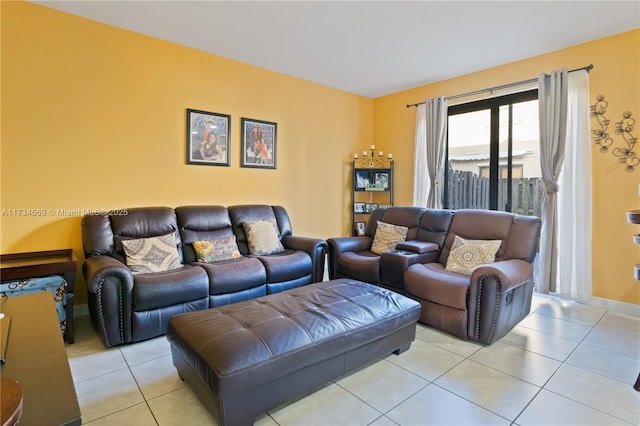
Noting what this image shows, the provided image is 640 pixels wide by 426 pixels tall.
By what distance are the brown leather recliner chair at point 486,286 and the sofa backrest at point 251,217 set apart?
5.47ft

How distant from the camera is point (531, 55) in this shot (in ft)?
12.0

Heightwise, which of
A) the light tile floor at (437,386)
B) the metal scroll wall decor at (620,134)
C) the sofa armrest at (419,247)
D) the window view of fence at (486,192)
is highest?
the metal scroll wall decor at (620,134)

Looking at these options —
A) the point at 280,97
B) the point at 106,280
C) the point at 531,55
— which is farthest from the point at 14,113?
the point at 531,55

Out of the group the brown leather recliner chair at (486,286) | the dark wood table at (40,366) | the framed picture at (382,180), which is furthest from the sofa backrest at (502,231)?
the dark wood table at (40,366)

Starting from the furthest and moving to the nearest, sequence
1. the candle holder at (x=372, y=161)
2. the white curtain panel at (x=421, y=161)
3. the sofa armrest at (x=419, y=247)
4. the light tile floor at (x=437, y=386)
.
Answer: the candle holder at (x=372, y=161)
the white curtain panel at (x=421, y=161)
the sofa armrest at (x=419, y=247)
the light tile floor at (x=437, y=386)

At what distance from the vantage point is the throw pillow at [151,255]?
2.75 m

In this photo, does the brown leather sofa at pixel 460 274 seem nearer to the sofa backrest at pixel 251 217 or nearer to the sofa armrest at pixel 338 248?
the sofa armrest at pixel 338 248

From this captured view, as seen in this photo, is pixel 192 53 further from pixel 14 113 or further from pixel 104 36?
pixel 14 113

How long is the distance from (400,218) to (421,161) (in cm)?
125

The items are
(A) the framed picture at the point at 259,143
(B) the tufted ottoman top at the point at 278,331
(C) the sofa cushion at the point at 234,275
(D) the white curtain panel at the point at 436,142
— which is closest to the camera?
(B) the tufted ottoman top at the point at 278,331

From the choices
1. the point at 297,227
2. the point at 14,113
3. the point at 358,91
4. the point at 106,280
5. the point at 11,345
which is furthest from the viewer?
the point at 358,91

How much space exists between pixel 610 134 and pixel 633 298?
5.28 ft

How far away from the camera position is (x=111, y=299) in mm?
2363

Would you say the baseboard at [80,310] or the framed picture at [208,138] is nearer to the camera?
the baseboard at [80,310]
